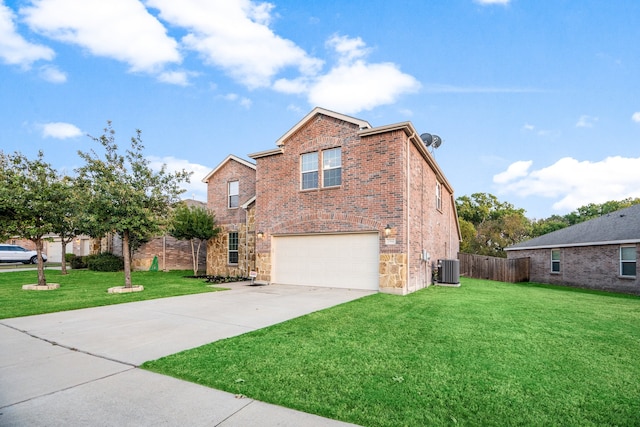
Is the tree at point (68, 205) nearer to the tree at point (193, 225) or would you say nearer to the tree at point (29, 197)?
the tree at point (29, 197)

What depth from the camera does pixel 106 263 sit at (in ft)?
69.6

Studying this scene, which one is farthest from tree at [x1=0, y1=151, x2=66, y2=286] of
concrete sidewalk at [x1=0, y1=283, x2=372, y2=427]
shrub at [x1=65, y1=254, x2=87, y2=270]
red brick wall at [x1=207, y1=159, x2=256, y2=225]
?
shrub at [x1=65, y1=254, x2=87, y2=270]

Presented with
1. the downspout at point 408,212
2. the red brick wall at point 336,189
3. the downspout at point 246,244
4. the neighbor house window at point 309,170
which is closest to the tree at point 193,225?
the downspout at point 246,244

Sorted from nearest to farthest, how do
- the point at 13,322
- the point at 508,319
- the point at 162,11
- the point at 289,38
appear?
the point at 13,322
the point at 508,319
the point at 162,11
the point at 289,38

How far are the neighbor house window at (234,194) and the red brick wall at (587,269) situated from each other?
1965cm

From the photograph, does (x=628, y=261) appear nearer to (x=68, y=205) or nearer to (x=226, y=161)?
(x=226, y=161)

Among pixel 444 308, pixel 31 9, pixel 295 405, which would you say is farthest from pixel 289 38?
pixel 295 405

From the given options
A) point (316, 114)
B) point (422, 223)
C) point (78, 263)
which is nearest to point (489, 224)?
point (422, 223)

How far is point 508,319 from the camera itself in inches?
282

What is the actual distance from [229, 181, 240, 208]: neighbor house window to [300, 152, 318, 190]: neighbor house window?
6.10m

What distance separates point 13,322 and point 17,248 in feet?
91.3

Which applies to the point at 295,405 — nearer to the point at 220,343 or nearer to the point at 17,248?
the point at 220,343

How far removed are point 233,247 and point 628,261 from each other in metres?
20.0

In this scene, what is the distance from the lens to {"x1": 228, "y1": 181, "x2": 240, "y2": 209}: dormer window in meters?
18.4
